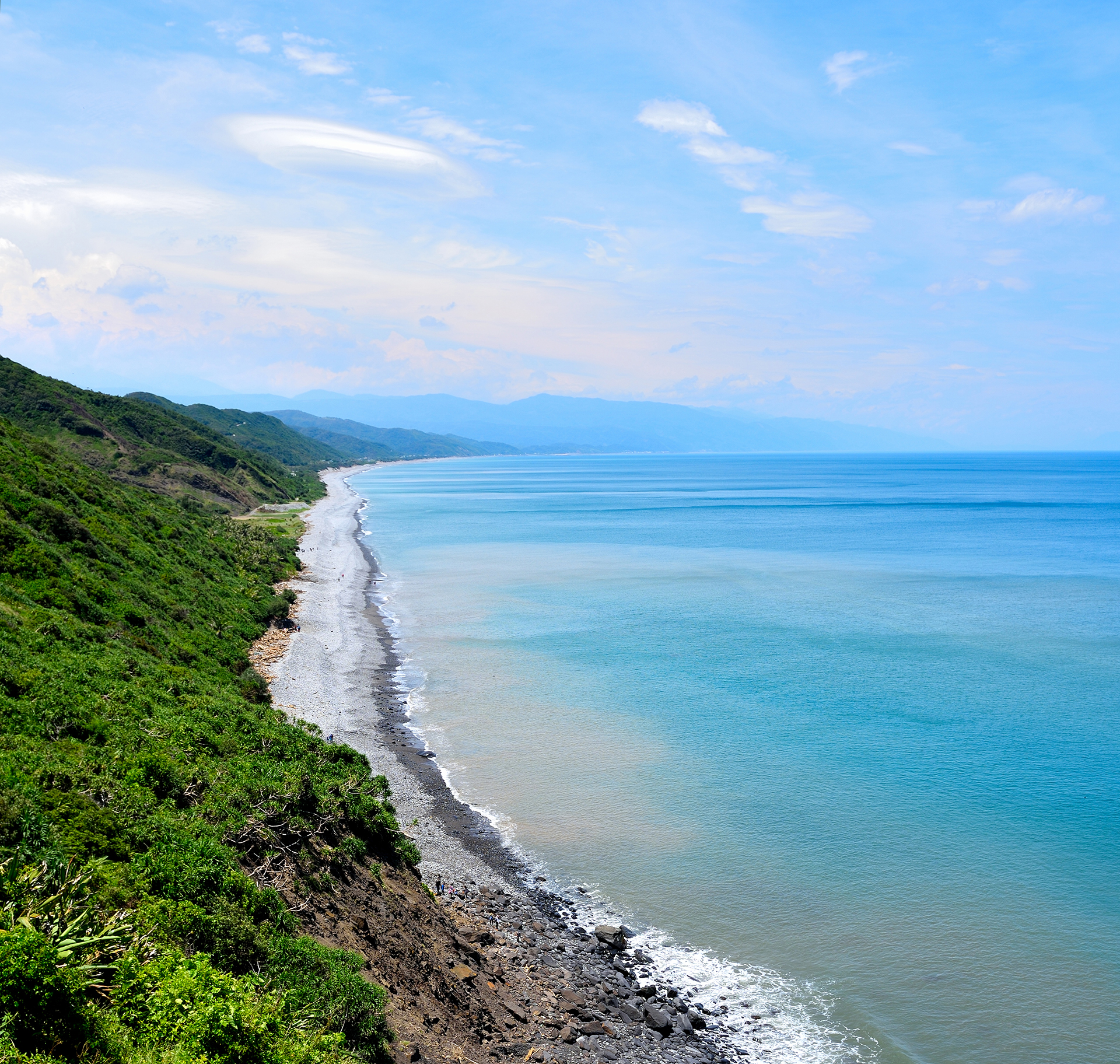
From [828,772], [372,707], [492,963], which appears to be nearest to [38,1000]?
[492,963]

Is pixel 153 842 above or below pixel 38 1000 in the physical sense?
below

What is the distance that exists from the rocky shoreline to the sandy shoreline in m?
0.09

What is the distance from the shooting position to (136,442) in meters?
98.2

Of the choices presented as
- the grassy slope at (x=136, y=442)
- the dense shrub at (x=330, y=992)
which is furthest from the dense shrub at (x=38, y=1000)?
the grassy slope at (x=136, y=442)

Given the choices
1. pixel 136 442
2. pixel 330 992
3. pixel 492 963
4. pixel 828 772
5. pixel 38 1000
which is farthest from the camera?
pixel 136 442

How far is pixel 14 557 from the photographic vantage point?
29.0 metres

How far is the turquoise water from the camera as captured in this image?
1886cm

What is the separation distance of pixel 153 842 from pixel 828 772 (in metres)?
25.0

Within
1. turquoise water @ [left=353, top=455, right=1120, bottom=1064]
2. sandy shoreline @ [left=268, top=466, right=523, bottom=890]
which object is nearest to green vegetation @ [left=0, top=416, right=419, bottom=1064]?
sandy shoreline @ [left=268, top=466, right=523, bottom=890]

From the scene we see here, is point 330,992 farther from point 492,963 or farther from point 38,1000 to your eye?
point 492,963

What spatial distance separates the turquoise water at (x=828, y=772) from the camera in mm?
18859

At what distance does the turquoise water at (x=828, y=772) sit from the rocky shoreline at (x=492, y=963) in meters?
1.35

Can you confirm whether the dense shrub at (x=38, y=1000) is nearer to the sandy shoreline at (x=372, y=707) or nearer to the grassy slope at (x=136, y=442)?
the sandy shoreline at (x=372, y=707)

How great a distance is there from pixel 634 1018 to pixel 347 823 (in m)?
7.85
